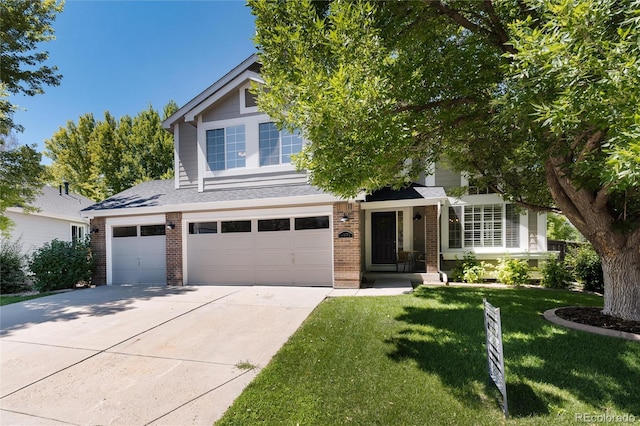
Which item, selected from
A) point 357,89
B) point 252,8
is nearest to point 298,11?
point 252,8

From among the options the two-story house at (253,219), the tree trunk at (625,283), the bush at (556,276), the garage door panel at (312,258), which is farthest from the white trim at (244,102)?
the bush at (556,276)

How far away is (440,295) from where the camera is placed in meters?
8.03

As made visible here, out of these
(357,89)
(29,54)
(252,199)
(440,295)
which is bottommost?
(440,295)

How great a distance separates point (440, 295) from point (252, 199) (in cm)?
604

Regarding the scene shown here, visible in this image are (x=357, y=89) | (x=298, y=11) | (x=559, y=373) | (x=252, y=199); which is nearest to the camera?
(x=559, y=373)

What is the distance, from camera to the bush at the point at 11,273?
10.9 meters

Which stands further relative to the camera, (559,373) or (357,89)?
(357,89)

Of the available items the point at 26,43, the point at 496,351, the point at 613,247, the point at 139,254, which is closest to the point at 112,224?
the point at 139,254

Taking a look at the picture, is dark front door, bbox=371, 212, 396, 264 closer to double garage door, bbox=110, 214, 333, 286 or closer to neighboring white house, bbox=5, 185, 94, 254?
double garage door, bbox=110, 214, 333, 286

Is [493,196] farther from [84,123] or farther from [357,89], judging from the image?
[84,123]

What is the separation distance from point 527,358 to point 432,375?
1.49 meters

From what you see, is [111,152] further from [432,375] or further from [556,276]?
[556,276]

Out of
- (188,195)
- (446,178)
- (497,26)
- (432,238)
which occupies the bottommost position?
(432,238)

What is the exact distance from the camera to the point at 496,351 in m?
3.32
